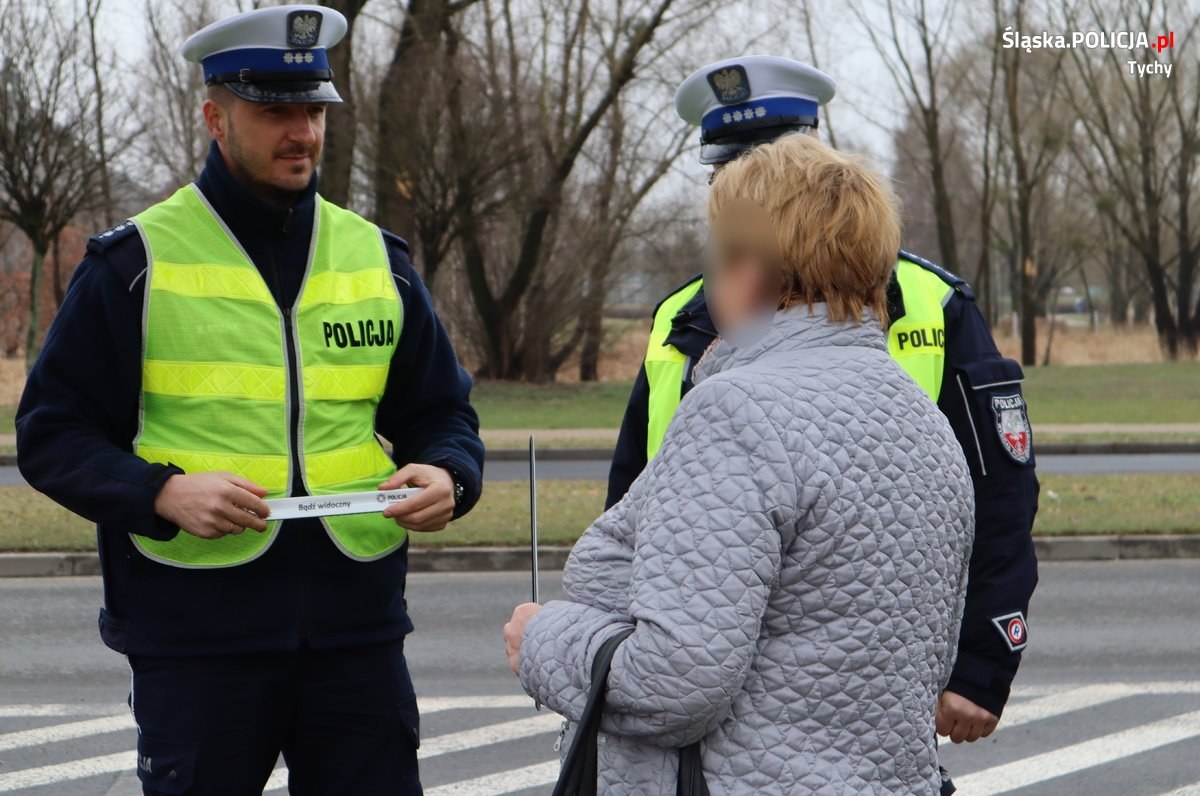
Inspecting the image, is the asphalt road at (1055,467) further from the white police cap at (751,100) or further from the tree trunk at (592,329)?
the white police cap at (751,100)

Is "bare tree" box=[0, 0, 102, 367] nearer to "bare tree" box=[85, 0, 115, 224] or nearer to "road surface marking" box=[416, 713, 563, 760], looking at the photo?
"bare tree" box=[85, 0, 115, 224]

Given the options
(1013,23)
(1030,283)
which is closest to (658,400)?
(1013,23)

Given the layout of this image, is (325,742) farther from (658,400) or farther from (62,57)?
(62,57)

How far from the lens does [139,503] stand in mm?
2650

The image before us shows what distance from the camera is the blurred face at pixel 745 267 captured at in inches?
79.5

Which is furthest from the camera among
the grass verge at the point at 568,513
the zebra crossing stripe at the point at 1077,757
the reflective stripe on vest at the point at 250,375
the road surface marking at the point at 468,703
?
the grass verge at the point at 568,513

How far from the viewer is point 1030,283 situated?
37.2 metres

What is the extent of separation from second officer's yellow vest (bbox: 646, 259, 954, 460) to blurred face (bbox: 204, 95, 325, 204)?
2.56ft

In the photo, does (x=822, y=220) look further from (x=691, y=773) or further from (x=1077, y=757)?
(x=1077, y=757)

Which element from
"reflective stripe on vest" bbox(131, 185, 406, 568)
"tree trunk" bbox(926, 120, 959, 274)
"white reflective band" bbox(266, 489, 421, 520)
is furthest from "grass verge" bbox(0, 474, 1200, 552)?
"tree trunk" bbox(926, 120, 959, 274)

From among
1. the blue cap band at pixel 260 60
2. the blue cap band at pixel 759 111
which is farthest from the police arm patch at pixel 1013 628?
the blue cap band at pixel 260 60

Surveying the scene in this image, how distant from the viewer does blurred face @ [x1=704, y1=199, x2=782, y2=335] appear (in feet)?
6.63

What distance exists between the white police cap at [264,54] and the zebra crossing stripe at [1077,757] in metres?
3.46

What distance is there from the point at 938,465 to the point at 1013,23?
3361 centimetres
